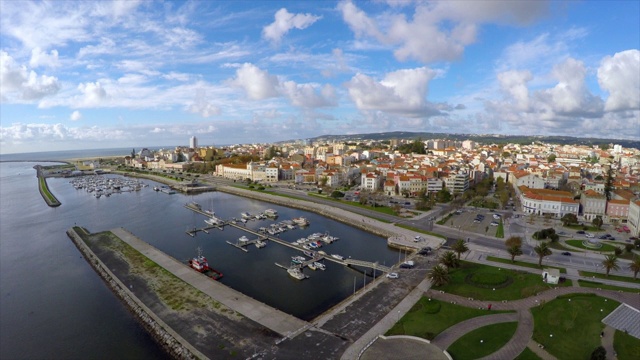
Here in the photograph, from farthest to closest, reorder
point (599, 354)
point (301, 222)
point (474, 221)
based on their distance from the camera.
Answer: point (301, 222), point (474, 221), point (599, 354)

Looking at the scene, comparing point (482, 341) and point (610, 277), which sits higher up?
point (610, 277)

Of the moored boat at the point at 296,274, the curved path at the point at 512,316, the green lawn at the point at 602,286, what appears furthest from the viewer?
the moored boat at the point at 296,274

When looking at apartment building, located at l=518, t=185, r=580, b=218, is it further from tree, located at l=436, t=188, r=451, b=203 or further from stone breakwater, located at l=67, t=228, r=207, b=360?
stone breakwater, located at l=67, t=228, r=207, b=360

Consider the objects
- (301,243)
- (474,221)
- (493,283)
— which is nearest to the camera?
(493,283)

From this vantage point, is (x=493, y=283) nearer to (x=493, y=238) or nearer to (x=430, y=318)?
(x=430, y=318)

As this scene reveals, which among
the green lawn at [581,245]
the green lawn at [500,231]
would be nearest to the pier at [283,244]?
the green lawn at [500,231]

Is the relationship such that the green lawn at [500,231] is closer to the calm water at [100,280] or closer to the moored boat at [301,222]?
the calm water at [100,280]

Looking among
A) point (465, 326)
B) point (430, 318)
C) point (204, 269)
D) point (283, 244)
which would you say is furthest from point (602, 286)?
point (204, 269)
